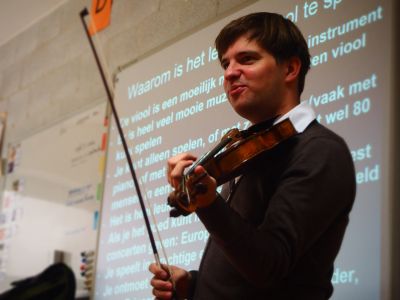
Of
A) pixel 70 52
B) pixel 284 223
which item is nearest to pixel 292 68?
pixel 284 223

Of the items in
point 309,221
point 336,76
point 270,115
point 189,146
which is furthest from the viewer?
point 189,146

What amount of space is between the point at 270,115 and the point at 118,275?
4.17 feet

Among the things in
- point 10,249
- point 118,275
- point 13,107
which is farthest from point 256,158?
point 13,107

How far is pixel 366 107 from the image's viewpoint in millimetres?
1577

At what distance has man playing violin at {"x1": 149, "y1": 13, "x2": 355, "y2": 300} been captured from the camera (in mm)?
996

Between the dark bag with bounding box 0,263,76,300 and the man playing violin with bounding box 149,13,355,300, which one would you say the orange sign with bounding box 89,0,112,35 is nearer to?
the dark bag with bounding box 0,263,76,300

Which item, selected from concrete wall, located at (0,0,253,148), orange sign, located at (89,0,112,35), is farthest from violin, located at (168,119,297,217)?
orange sign, located at (89,0,112,35)

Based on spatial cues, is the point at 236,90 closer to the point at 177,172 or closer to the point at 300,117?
the point at 300,117

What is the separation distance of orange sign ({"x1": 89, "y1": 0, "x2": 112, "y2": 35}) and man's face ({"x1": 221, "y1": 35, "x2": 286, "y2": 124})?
1769 mm

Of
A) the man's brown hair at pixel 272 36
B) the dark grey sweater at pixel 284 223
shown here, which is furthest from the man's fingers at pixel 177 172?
the man's brown hair at pixel 272 36

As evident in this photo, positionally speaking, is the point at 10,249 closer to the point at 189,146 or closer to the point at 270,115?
the point at 189,146

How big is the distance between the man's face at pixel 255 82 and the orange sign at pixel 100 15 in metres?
1.77

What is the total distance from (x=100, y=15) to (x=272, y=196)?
2156 mm

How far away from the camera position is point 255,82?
50.3 inches
